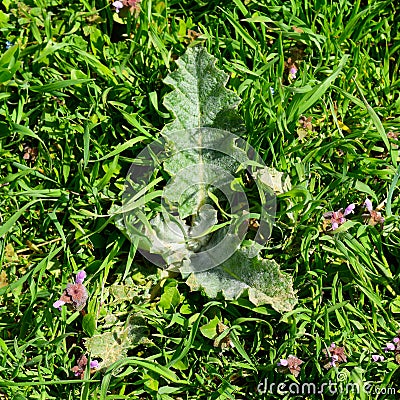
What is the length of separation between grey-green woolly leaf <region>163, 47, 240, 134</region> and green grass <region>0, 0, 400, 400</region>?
0.12m

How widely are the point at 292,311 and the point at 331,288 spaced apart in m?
0.20

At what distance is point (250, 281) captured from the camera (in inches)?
106

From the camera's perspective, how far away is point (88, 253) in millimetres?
2836

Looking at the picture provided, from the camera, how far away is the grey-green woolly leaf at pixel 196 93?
2.80 m

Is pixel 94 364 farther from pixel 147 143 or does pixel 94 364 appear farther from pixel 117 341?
pixel 147 143

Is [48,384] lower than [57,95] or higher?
lower

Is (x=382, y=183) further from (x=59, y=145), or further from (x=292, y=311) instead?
(x=59, y=145)

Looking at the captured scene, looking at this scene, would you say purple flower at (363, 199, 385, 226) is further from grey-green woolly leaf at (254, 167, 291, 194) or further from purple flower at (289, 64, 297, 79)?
purple flower at (289, 64, 297, 79)

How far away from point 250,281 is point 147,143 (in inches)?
29.2

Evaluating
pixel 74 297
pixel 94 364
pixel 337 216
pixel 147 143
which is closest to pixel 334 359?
pixel 337 216

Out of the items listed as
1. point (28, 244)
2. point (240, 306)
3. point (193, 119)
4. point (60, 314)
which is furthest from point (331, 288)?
point (28, 244)

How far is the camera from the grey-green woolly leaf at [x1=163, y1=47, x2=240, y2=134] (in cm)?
280

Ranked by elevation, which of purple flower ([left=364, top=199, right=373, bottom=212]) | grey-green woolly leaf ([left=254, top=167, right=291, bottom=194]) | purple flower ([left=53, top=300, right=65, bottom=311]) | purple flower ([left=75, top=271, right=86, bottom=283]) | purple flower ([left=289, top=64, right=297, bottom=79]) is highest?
purple flower ([left=289, top=64, right=297, bottom=79])

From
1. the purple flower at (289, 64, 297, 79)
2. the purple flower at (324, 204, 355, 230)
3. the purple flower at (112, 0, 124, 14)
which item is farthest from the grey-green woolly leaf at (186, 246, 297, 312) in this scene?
the purple flower at (112, 0, 124, 14)
